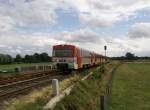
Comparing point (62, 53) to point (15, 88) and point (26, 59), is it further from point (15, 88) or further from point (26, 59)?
point (26, 59)

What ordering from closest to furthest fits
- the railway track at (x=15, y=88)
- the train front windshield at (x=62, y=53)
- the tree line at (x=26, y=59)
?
the railway track at (x=15, y=88) → the train front windshield at (x=62, y=53) → the tree line at (x=26, y=59)

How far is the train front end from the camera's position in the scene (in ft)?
113

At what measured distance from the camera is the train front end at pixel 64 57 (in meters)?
34.4

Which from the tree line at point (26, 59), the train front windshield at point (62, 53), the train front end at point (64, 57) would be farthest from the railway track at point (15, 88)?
the tree line at point (26, 59)

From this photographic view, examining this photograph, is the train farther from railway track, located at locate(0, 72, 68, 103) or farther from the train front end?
railway track, located at locate(0, 72, 68, 103)

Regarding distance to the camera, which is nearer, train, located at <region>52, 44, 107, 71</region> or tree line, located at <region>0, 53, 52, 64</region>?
train, located at <region>52, 44, 107, 71</region>

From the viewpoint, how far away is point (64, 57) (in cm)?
3481

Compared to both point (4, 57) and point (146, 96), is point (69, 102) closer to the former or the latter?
point (146, 96)

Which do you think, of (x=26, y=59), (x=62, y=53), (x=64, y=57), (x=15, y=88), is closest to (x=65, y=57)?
(x=64, y=57)

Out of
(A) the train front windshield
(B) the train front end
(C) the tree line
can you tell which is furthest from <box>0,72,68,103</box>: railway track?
(C) the tree line

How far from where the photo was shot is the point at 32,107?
1161cm

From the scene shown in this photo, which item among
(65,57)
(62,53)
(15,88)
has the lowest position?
(15,88)

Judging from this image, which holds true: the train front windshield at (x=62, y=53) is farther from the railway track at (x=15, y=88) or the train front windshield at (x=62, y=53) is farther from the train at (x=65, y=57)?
the railway track at (x=15, y=88)

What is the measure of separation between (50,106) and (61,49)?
23993 millimetres
